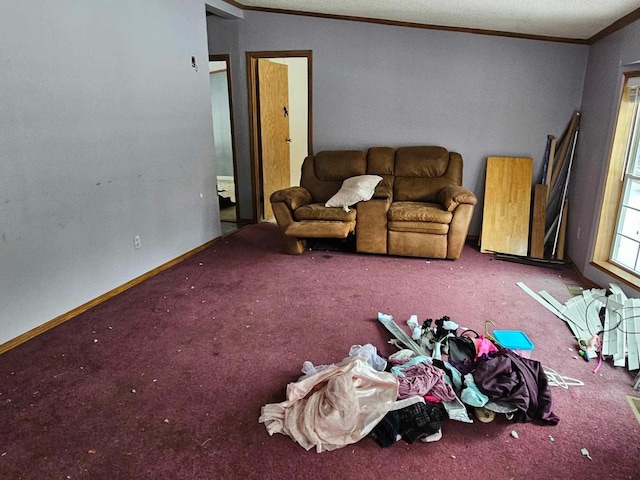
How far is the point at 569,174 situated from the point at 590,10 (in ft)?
5.43

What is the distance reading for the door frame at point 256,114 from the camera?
4.91 m

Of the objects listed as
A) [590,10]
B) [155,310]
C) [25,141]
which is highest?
[590,10]

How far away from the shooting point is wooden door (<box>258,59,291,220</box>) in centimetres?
527

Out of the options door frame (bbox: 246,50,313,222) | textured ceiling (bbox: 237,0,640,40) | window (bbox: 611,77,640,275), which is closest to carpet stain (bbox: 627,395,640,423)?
window (bbox: 611,77,640,275)

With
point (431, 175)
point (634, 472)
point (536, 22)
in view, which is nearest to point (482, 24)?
point (536, 22)

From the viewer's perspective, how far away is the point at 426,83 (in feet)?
15.3

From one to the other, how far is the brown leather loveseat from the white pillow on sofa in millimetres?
52

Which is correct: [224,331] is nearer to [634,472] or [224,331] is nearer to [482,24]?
[634,472]

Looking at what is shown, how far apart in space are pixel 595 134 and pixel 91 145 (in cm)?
411

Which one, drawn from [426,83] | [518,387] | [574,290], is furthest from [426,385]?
[426,83]

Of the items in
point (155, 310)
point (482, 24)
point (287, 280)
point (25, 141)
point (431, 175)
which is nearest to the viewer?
point (25, 141)

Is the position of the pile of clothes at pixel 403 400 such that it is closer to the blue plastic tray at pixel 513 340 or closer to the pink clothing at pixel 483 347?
the pink clothing at pixel 483 347

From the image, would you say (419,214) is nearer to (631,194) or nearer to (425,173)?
(425,173)

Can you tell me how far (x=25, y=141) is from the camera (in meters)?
2.54
